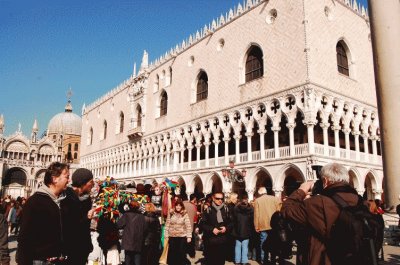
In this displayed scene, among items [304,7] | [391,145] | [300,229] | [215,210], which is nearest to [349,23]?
[304,7]

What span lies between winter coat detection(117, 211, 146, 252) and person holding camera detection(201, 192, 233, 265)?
3.54 ft

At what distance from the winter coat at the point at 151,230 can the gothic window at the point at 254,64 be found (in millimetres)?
14509

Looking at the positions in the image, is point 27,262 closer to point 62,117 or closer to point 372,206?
point 372,206

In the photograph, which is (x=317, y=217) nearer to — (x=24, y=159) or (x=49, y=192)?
(x=49, y=192)

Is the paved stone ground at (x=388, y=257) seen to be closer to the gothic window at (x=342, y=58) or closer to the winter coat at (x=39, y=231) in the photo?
the winter coat at (x=39, y=231)

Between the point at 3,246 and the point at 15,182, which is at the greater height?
the point at 15,182

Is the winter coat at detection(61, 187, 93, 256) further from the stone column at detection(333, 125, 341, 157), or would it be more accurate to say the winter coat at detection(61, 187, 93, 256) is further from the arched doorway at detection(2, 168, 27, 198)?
the arched doorway at detection(2, 168, 27, 198)

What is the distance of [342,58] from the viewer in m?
19.0

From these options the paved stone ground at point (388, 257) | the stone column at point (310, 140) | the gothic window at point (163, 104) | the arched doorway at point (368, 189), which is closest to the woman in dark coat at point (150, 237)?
the paved stone ground at point (388, 257)

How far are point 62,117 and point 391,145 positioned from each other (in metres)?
63.4

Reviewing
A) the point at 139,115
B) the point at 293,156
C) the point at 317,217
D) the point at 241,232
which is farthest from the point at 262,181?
the point at 317,217

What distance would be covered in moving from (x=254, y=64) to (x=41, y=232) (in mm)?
18233

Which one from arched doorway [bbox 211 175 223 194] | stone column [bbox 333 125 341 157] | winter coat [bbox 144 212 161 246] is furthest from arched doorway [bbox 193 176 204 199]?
winter coat [bbox 144 212 161 246]

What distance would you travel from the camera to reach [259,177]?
1881cm
